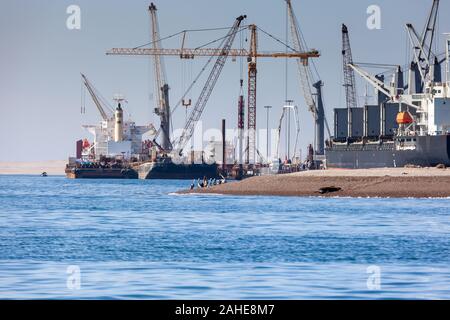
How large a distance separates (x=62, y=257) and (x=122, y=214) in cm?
4323

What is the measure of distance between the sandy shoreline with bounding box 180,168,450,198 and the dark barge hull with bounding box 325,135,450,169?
1274cm

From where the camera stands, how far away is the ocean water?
38.0m

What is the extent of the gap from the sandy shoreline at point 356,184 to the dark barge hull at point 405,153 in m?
12.7

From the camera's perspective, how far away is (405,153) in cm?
16900

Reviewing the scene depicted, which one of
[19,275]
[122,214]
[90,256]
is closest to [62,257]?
[90,256]

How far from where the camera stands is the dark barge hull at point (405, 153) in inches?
6444

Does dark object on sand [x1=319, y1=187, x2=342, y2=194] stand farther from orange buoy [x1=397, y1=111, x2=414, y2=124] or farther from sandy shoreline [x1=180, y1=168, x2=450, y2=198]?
orange buoy [x1=397, y1=111, x2=414, y2=124]

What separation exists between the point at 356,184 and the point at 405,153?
3419 centimetres

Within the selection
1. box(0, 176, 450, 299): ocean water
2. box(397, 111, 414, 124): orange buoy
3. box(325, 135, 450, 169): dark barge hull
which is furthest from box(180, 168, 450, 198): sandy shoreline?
box(397, 111, 414, 124): orange buoy

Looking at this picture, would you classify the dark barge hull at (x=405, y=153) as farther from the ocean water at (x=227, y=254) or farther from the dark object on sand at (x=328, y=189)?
the ocean water at (x=227, y=254)

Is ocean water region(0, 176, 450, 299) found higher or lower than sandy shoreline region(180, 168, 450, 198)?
lower

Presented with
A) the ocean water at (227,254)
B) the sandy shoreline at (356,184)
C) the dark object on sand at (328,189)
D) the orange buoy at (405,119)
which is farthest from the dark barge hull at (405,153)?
the ocean water at (227,254)

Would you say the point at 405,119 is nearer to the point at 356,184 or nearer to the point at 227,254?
the point at 356,184
